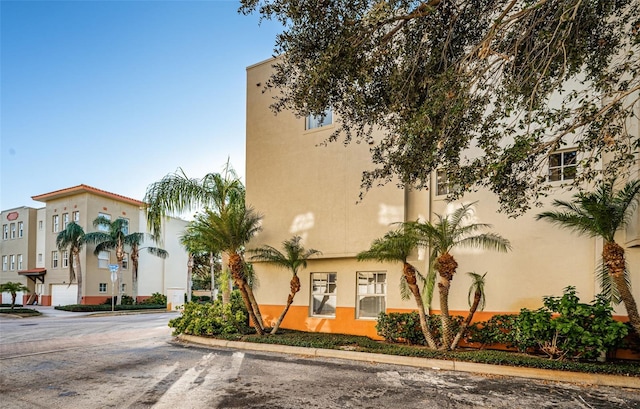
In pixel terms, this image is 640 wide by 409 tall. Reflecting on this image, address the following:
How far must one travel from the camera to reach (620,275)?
28.3 feet

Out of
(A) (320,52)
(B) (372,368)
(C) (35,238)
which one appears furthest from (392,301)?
(C) (35,238)

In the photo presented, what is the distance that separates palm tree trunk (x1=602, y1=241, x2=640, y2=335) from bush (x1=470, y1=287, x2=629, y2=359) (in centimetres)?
30

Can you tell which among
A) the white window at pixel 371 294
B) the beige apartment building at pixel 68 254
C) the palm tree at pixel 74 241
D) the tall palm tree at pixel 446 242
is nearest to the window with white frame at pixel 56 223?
the beige apartment building at pixel 68 254

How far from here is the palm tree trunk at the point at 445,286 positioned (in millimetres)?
10258

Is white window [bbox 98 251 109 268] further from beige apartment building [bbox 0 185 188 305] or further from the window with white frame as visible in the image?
the window with white frame

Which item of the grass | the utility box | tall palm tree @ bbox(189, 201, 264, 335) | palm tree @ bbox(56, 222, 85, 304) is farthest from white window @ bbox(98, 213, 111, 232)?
the grass

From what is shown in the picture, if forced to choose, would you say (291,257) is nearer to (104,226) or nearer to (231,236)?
(231,236)

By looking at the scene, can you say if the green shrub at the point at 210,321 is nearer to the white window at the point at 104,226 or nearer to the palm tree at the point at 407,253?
the palm tree at the point at 407,253

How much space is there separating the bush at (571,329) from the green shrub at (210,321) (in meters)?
9.01

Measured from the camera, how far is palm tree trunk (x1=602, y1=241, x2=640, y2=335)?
28.1ft

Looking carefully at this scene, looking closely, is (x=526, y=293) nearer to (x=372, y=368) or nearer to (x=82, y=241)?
(x=372, y=368)

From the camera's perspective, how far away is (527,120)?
624cm

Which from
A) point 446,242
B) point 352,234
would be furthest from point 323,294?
point 446,242

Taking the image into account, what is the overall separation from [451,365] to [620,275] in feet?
13.4
